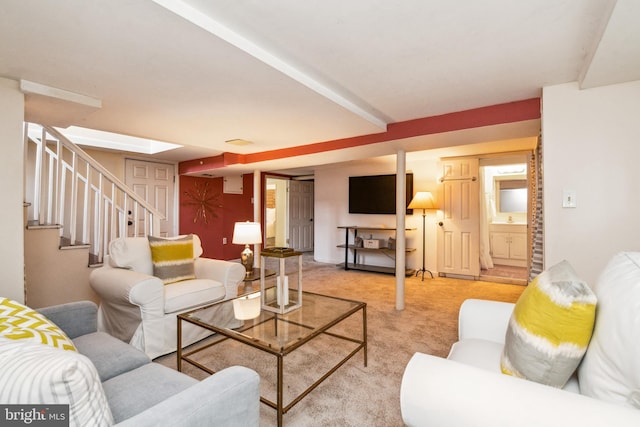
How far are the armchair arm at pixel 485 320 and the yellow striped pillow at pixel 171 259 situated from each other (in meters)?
2.24

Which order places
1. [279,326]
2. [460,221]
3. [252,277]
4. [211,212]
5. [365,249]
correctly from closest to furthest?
[279,326] → [252,277] → [460,221] → [365,249] → [211,212]

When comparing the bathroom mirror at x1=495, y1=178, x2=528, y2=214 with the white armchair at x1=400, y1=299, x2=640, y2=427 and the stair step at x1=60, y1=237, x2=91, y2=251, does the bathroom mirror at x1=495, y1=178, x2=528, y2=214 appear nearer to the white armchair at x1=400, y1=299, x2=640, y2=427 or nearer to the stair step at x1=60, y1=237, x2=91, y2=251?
the white armchair at x1=400, y1=299, x2=640, y2=427

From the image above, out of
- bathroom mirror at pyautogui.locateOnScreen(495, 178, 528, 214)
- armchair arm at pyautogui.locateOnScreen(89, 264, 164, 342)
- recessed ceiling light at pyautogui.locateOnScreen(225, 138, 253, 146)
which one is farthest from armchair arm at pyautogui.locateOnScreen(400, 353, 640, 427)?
bathroom mirror at pyautogui.locateOnScreen(495, 178, 528, 214)

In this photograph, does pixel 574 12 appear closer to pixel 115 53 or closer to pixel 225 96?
pixel 225 96

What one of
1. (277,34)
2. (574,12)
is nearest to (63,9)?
(277,34)

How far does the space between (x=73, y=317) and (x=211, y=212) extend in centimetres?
466

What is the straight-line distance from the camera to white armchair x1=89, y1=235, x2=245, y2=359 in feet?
6.91

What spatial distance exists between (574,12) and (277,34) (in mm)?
1393

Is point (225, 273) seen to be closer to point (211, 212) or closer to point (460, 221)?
point (211, 212)

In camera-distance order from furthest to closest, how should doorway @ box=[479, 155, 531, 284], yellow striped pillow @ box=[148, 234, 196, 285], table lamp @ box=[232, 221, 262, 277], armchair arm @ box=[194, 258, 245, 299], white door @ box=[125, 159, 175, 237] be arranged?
doorway @ box=[479, 155, 531, 284]
white door @ box=[125, 159, 175, 237]
table lamp @ box=[232, 221, 262, 277]
armchair arm @ box=[194, 258, 245, 299]
yellow striped pillow @ box=[148, 234, 196, 285]

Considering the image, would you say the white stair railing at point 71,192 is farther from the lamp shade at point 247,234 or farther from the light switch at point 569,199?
the light switch at point 569,199

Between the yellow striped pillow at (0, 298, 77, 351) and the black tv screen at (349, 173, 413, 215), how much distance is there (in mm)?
4899

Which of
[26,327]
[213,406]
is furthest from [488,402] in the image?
[26,327]

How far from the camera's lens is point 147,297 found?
6.94ft
